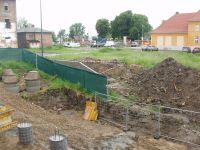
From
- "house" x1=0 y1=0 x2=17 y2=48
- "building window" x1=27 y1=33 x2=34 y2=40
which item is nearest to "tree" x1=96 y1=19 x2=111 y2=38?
"building window" x1=27 y1=33 x2=34 y2=40

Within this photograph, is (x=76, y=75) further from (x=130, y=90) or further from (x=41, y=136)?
(x=41, y=136)

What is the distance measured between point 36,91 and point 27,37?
56.8m

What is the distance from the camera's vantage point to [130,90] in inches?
907

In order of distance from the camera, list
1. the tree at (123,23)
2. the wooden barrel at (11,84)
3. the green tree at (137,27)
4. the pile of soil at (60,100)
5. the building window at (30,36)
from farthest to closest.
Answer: the tree at (123,23)
the green tree at (137,27)
the building window at (30,36)
the wooden barrel at (11,84)
the pile of soil at (60,100)

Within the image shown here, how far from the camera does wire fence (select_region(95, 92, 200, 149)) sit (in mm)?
14781

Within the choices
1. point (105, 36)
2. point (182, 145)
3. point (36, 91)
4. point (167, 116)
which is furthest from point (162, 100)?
point (105, 36)

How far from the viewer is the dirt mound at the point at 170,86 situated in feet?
64.2

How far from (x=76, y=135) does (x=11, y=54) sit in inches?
823

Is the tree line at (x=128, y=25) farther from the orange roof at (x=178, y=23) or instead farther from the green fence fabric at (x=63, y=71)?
the green fence fabric at (x=63, y=71)

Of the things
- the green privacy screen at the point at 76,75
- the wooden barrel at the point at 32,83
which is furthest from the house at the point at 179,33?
the wooden barrel at the point at 32,83

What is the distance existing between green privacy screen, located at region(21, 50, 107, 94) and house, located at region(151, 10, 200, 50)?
4259 centimetres

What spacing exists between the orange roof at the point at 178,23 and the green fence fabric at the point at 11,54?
1607 inches

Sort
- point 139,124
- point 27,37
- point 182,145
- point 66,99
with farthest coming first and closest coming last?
1. point 27,37
2. point 66,99
3. point 139,124
4. point 182,145

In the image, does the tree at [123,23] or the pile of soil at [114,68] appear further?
the tree at [123,23]
